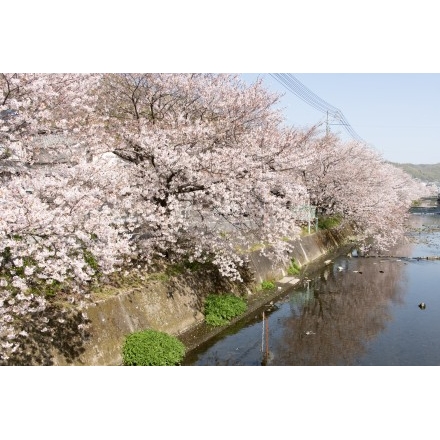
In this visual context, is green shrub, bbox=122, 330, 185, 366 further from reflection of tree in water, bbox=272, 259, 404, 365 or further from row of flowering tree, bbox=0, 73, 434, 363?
reflection of tree in water, bbox=272, 259, 404, 365

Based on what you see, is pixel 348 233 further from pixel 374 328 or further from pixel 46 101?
pixel 46 101

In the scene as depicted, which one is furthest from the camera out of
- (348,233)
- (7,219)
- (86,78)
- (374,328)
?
(348,233)

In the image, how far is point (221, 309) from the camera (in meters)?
13.5

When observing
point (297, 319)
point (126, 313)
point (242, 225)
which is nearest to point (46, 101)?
point (126, 313)

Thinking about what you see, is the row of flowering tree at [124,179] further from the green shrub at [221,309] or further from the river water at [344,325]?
the river water at [344,325]

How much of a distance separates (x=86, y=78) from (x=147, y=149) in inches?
99.6

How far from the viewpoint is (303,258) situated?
23984 millimetres

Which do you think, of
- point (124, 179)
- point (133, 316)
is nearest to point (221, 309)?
point (133, 316)

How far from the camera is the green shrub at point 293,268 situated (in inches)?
827

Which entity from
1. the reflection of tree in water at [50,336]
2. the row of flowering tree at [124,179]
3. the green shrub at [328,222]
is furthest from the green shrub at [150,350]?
the green shrub at [328,222]

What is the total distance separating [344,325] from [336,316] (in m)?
1.08

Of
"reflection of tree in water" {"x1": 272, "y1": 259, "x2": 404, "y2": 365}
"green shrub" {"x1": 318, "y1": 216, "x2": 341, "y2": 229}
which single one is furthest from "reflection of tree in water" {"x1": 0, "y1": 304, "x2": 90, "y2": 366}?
"green shrub" {"x1": 318, "y1": 216, "x2": 341, "y2": 229}

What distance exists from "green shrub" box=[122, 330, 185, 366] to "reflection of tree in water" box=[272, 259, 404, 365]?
9.14 feet

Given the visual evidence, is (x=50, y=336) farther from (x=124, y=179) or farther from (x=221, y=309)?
(x=221, y=309)
